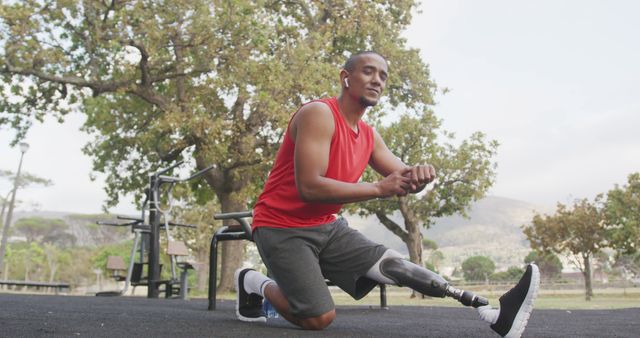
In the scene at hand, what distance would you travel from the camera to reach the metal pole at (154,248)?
7.78 metres

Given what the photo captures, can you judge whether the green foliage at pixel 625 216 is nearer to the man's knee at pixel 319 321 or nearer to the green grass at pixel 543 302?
the green grass at pixel 543 302

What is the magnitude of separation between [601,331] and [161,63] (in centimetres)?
1207

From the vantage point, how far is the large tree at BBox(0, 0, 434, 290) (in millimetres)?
12305

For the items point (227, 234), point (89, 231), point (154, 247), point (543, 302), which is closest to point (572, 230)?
point (543, 302)

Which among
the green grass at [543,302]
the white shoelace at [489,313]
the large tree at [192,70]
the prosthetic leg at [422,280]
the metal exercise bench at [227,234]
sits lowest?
the green grass at [543,302]

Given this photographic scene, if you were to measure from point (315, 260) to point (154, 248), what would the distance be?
548 centimetres

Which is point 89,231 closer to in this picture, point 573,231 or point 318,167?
point 573,231

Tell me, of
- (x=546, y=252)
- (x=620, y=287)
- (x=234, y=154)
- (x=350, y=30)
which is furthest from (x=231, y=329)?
(x=620, y=287)

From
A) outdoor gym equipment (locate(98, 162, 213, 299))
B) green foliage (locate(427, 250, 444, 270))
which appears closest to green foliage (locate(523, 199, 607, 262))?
outdoor gym equipment (locate(98, 162, 213, 299))

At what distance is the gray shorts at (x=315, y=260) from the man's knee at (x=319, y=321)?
0.09ft

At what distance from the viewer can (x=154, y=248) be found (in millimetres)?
7844

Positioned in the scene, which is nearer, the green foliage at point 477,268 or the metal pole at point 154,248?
the metal pole at point 154,248

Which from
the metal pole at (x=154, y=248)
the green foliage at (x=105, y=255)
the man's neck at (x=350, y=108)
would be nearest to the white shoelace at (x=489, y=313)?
the man's neck at (x=350, y=108)

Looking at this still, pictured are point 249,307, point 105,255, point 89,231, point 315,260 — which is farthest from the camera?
point 89,231
